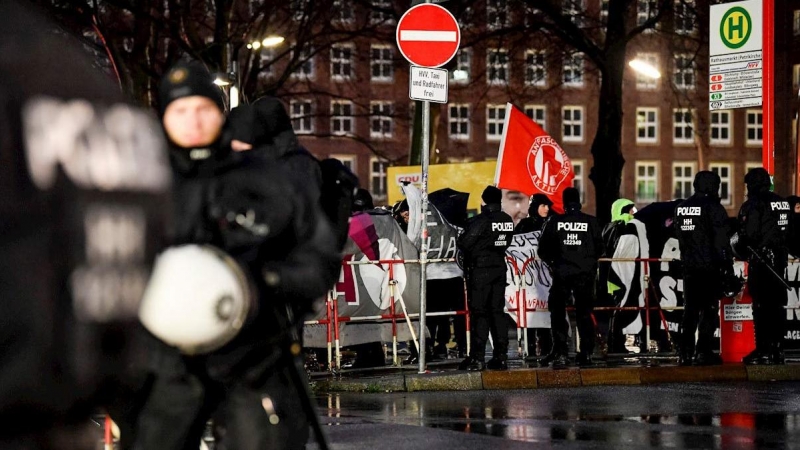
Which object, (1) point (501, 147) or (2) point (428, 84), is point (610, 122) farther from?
(2) point (428, 84)

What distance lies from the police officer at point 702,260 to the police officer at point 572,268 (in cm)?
91

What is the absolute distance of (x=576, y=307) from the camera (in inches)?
622

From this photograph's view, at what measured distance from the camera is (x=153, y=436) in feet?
14.0

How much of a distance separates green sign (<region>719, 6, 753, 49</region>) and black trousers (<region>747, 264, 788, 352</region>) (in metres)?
2.83

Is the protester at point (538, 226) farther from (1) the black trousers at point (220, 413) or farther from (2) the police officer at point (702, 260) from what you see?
(1) the black trousers at point (220, 413)

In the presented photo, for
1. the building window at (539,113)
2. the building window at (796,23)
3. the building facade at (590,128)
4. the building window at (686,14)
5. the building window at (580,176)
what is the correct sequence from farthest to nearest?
1. the building window at (580,176)
2. the building window at (539,113)
3. the building window at (796,23)
4. the building facade at (590,128)
5. the building window at (686,14)

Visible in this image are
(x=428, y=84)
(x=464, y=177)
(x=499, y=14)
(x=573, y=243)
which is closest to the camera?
(x=428, y=84)

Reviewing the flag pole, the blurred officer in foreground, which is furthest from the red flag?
the blurred officer in foreground

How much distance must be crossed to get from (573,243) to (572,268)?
0.26 metres

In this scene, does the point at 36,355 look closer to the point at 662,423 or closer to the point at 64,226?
the point at 64,226

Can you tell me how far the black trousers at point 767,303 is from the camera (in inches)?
597

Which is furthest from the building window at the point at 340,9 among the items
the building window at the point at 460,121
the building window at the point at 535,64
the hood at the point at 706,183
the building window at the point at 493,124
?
the building window at the point at 493,124

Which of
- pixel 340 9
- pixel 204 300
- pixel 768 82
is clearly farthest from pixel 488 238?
pixel 340 9

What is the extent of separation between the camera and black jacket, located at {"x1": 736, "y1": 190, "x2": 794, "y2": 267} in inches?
594
